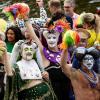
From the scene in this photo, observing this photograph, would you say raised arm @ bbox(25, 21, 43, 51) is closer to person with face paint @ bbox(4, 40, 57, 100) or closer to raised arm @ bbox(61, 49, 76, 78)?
person with face paint @ bbox(4, 40, 57, 100)

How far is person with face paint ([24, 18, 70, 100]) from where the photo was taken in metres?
7.08

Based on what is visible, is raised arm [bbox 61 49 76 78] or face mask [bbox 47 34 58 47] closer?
raised arm [bbox 61 49 76 78]

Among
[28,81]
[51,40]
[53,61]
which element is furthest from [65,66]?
[51,40]

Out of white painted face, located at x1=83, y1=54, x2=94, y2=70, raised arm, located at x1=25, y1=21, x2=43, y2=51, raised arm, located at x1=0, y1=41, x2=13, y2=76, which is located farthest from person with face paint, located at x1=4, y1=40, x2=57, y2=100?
white painted face, located at x1=83, y1=54, x2=94, y2=70

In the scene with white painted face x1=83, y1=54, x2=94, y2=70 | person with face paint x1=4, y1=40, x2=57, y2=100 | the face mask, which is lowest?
person with face paint x1=4, y1=40, x2=57, y2=100

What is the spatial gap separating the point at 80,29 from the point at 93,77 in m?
0.87

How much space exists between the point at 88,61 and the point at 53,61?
2.51 ft

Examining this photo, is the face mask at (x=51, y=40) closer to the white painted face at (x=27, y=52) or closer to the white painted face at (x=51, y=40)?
the white painted face at (x=51, y=40)

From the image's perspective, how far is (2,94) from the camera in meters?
6.75

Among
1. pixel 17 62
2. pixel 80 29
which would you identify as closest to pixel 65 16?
pixel 80 29

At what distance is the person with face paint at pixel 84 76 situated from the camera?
6414mm

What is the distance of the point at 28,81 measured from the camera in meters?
6.61

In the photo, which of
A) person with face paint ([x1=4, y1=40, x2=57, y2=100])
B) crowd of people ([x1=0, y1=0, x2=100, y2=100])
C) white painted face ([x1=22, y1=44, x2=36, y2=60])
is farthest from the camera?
white painted face ([x1=22, y1=44, x2=36, y2=60])

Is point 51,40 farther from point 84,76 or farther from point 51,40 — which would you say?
point 84,76
